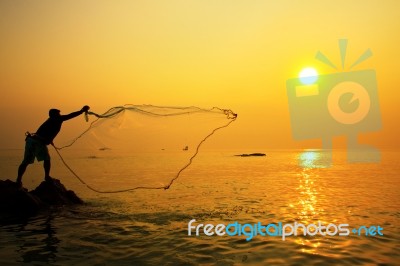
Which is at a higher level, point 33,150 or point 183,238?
point 33,150

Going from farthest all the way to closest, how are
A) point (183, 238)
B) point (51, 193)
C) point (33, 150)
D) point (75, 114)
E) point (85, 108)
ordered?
point (51, 193), point (33, 150), point (75, 114), point (85, 108), point (183, 238)

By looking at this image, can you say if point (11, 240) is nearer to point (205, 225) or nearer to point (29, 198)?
point (29, 198)

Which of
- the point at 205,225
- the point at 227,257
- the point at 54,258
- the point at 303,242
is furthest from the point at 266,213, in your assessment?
the point at 54,258

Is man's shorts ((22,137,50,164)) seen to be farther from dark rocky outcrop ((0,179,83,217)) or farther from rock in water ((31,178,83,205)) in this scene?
rock in water ((31,178,83,205))

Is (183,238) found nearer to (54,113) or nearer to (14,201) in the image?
(54,113)

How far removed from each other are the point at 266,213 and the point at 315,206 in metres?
4.49

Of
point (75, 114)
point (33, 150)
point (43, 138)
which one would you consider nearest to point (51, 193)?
point (33, 150)

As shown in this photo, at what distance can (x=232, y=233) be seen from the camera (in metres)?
11.9

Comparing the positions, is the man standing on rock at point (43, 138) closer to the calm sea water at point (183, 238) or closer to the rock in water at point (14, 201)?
the rock in water at point (14, 201)

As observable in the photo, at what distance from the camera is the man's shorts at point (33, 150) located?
14180mm

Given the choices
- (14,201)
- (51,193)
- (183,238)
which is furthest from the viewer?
(51,193)

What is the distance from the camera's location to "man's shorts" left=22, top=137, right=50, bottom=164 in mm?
14180

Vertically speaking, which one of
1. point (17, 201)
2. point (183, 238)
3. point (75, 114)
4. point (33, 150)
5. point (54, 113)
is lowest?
point (183, 238)

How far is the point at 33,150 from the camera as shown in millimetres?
14305
